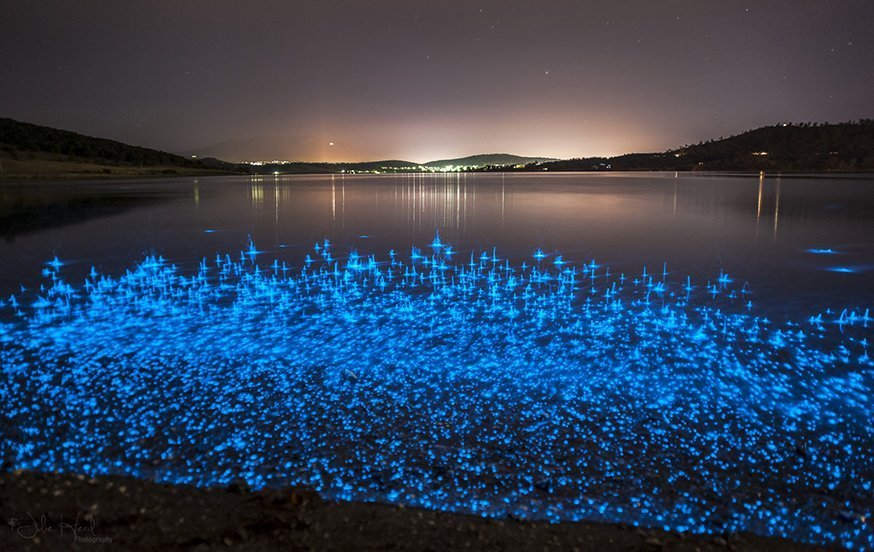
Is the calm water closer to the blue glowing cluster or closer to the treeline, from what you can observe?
the blue glowing cluster

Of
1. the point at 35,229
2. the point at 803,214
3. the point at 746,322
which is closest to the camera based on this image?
the point at 746,322

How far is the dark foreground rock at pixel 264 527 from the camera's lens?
310cm

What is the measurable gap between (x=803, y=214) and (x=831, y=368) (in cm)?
2255

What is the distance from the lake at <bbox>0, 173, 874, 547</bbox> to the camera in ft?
12.5

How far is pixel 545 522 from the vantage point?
3.35 metres

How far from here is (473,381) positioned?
5637mm

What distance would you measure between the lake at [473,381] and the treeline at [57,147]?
119 m

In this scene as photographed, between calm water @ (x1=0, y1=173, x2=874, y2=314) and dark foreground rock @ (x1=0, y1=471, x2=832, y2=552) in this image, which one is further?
calm water @ (x1=0, y1=173, x2=874, y2=314)

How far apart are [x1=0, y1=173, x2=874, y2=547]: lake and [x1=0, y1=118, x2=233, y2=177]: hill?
289 feet

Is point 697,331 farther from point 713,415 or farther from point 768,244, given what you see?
point 768,244

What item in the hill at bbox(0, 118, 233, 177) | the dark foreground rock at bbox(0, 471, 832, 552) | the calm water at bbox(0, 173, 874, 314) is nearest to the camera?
the dark foreground rock at bbox(0, 471, 832, 552)

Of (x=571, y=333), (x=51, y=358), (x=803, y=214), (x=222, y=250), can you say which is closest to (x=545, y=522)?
(x=571, y=333)

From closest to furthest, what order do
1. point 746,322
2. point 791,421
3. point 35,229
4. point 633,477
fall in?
point 633,477
point 791,421
point 746,322
point 35,229

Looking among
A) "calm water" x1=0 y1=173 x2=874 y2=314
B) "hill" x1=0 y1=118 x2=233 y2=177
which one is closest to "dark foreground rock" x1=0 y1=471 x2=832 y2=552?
"calm water" x1=0 y1=173 x2=874 y2=314
